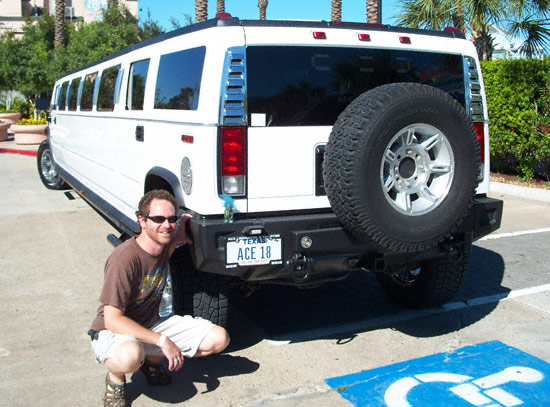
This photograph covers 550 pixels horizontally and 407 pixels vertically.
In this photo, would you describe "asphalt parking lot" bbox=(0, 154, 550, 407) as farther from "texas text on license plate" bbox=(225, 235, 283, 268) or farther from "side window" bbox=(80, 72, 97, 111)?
"side window" bbox=(80, 72, 97, 111)

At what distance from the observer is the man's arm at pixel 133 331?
324 centimetres

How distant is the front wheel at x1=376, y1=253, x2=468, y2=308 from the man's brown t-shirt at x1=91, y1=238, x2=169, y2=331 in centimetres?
199

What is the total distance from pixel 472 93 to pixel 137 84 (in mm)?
2761

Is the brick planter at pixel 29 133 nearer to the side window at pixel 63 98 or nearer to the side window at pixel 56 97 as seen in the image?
the side window at pixel 56 97

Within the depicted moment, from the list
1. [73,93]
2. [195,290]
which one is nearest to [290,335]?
[195,290]

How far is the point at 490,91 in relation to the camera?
1170cm

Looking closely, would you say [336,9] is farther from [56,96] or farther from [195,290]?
A: [195,290]

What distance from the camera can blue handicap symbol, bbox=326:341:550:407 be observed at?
11.3ft

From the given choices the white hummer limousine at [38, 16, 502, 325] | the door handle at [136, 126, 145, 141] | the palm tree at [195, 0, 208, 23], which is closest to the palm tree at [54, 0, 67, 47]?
the palm tree at [195, 0, 208, 23]

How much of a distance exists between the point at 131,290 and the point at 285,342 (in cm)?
141

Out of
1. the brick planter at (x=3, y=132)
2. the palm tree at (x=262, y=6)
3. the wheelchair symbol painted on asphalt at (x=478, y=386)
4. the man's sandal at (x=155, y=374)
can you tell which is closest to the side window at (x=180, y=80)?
the man's sandal at (x=155, y=374)

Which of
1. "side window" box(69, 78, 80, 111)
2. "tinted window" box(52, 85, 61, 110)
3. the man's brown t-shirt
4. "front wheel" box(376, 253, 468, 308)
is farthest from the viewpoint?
"tinted window" box(52, 85, 61, 110)

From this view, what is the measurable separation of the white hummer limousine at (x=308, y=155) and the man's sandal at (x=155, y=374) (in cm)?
47

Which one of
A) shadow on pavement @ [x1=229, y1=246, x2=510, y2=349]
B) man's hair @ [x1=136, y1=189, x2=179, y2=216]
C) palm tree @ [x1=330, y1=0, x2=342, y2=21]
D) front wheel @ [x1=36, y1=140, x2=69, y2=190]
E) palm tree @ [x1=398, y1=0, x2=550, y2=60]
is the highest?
palm tree @ [x1=330, y1=0, x2=342, y2=21]
